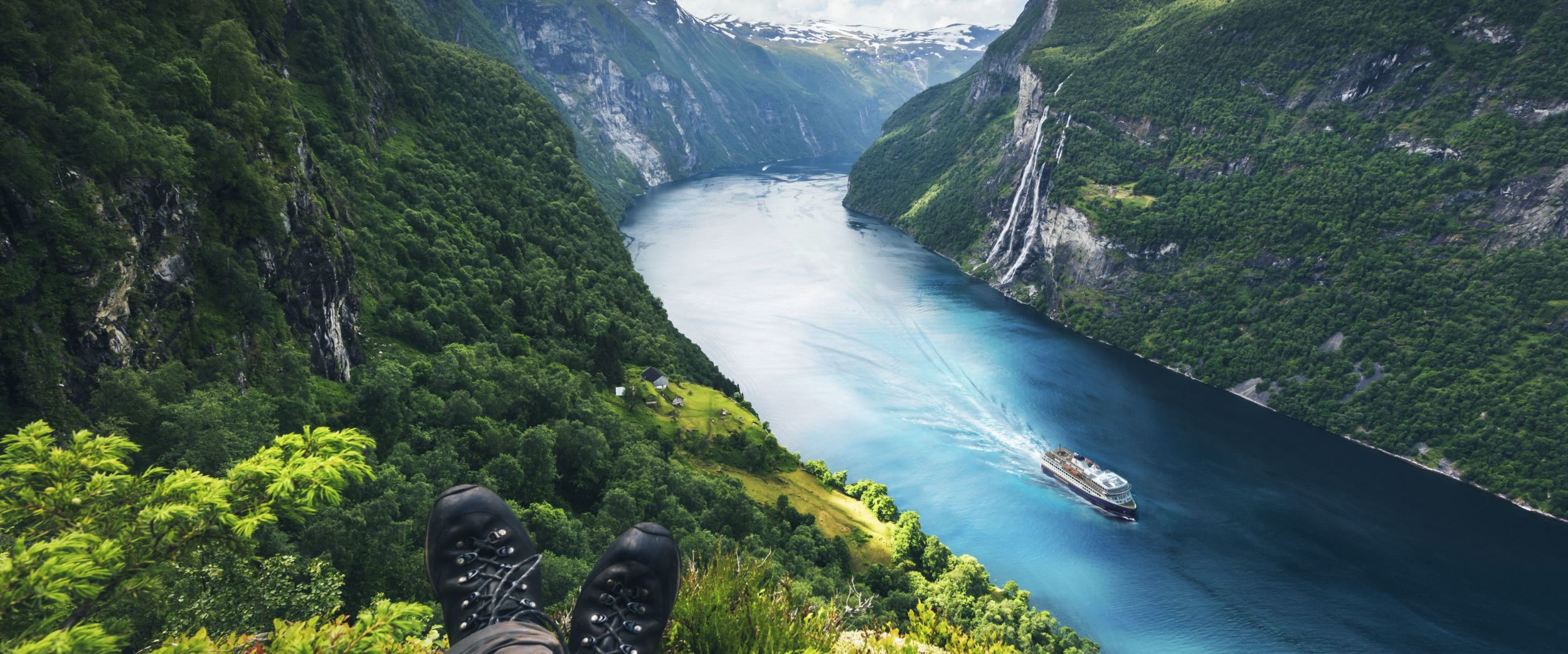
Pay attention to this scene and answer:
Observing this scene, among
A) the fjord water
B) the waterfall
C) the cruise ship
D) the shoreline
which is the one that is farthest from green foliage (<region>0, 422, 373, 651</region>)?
the waterfall

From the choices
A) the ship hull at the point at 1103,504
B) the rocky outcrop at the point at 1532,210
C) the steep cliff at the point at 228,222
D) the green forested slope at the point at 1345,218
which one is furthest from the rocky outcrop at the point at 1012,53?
the steep cliff at the point at 228,222

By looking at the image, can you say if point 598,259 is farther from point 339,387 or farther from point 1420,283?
point 1420,283

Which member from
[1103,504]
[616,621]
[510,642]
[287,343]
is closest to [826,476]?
[1103,504]

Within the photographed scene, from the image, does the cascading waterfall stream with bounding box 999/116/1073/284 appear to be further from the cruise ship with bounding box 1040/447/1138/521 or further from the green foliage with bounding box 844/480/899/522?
the green foliage with bounding box 844/480/899/522

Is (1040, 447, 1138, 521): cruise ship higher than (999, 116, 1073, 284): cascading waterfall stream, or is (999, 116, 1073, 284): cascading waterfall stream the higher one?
(999, 116, 1073, 284): cascading waterfall stream

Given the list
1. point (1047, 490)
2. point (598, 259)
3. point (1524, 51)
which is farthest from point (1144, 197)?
point (598, 259)

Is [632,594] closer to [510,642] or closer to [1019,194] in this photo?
[510,642]
